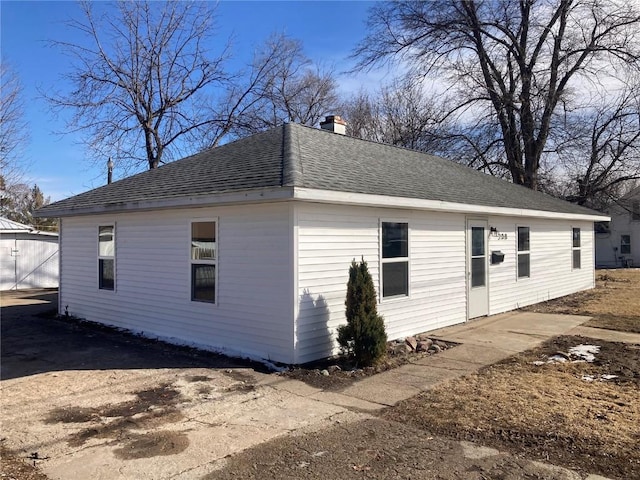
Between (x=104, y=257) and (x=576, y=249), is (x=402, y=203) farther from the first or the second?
(x=576, y=249)

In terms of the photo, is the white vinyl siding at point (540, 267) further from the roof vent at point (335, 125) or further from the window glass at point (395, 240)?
the roof vent at point (335, 125)

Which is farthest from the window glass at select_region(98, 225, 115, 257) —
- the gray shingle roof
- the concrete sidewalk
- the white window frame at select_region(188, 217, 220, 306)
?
the concrete sidewalk

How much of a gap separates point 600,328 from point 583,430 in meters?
6.28

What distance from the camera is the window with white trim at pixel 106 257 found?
1031cm

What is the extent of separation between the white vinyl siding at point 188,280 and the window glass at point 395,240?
2.26 metres

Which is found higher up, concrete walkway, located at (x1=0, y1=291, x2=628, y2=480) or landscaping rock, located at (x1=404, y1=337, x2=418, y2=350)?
landscaping rock, located at (x1=404, y1=337, x2=418, y2=350)

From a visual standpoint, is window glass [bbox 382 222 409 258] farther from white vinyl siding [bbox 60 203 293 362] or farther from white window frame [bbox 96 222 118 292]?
white window frame [bbox 96 222 118 292]

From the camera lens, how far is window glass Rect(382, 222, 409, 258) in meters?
8.65

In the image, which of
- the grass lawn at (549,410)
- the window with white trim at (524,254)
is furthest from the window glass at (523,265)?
the grass lawn at (549,410)

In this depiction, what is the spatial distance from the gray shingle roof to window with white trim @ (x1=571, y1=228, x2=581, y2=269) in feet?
12.3

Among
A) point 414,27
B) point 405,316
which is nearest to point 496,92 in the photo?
point 414,27

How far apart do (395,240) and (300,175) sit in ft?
8.11

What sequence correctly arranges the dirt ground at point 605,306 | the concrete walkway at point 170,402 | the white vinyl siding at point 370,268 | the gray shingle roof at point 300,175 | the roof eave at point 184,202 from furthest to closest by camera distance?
the dirt ground at point 605,306 < the gray shingle roof at point 300,175 < the white vinyl siding at point 370,268 < the roof eave at point 184,202 < the concrete walkway at point 170,402

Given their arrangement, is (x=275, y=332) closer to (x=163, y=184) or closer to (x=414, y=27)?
(x=163, y=184)
